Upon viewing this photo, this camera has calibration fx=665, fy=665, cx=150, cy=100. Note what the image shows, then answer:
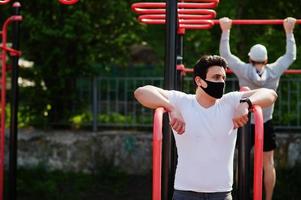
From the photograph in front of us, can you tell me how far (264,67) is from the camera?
5090mm

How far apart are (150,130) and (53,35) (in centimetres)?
178

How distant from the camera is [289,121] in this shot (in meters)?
8.33

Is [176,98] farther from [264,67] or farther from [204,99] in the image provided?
[264,67]

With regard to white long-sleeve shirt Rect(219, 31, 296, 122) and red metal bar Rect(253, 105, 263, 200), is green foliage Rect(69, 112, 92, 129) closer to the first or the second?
white long-sleeve shirt Rect(219, 31, 296, 122)

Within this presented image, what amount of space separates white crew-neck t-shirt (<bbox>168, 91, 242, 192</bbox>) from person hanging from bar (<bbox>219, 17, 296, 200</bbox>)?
1.76 metres

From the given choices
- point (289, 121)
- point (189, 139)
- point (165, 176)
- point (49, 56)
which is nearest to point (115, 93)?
point (49, 56)

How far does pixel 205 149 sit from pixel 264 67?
78.9 inches

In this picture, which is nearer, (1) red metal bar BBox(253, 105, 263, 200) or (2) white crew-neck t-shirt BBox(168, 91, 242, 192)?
(2) white crew-neck t-shirt BBox(168, 91, 242, 192)

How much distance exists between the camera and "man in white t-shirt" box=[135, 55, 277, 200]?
128 inches

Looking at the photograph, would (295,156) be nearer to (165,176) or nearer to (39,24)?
(39,24)

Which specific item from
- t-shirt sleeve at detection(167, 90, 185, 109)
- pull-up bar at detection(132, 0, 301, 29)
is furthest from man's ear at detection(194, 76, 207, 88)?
pull-up bar at detection(132, 0, 301, 29)

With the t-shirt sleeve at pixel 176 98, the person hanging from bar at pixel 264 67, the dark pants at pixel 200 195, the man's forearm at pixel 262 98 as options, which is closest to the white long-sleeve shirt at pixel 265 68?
the person hanging from bar at pixel 264 67

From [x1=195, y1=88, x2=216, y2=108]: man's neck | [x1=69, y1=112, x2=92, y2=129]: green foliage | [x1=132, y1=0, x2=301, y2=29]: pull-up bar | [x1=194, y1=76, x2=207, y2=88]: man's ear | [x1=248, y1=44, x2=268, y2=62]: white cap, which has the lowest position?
[x1=69, y1=112, x2=92, y2=129]: green foliage

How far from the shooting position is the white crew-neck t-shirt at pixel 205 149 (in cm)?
324
